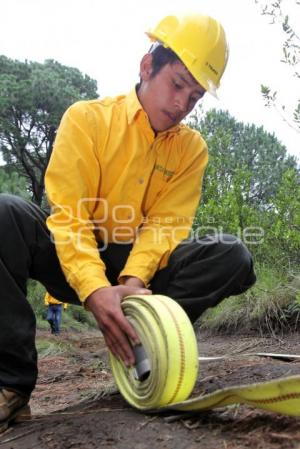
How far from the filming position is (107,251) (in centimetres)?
220

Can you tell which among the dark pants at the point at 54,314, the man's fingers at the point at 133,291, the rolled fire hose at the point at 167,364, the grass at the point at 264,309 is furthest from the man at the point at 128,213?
the dark pants at the point at 54,314

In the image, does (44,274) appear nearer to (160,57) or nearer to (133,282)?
(133,282)

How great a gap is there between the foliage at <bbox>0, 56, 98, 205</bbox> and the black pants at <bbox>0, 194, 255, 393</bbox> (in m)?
18.5

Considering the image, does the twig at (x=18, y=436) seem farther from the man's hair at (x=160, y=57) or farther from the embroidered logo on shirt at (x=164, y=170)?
the man's hair at (x=160, y=57)

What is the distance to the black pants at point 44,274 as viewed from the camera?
5.93 ft

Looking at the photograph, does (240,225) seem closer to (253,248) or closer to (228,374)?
(253,248)

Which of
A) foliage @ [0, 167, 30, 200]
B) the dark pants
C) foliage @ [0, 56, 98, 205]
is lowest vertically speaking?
the dark pants

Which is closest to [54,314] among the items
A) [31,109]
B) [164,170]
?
[164,170]

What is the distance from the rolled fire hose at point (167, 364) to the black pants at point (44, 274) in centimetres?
38

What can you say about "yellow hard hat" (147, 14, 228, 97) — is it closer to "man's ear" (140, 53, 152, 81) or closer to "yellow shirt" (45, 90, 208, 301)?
"man's ear" (140, 53, 152, 81)

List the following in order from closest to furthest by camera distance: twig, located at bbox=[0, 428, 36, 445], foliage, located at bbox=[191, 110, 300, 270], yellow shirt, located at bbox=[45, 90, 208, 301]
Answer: twig, located at bbox=[0, 428, 36, 445], yellow shirt, located at bbox=[45, 90, 208, 301], foliage, located at bbox=[191, 110, 300, 270]

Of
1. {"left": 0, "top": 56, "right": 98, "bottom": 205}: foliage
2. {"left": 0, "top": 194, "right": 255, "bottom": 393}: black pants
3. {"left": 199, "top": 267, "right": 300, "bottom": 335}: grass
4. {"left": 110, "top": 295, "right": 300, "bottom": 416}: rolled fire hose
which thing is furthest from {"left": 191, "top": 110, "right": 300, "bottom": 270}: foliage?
{"left": 0, "top": 56, "right": 98, "bottom": 205}: foliage

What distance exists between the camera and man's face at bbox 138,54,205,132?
2088 mm

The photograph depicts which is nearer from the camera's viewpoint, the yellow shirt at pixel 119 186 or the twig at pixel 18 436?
the twig at pixel 18 436
